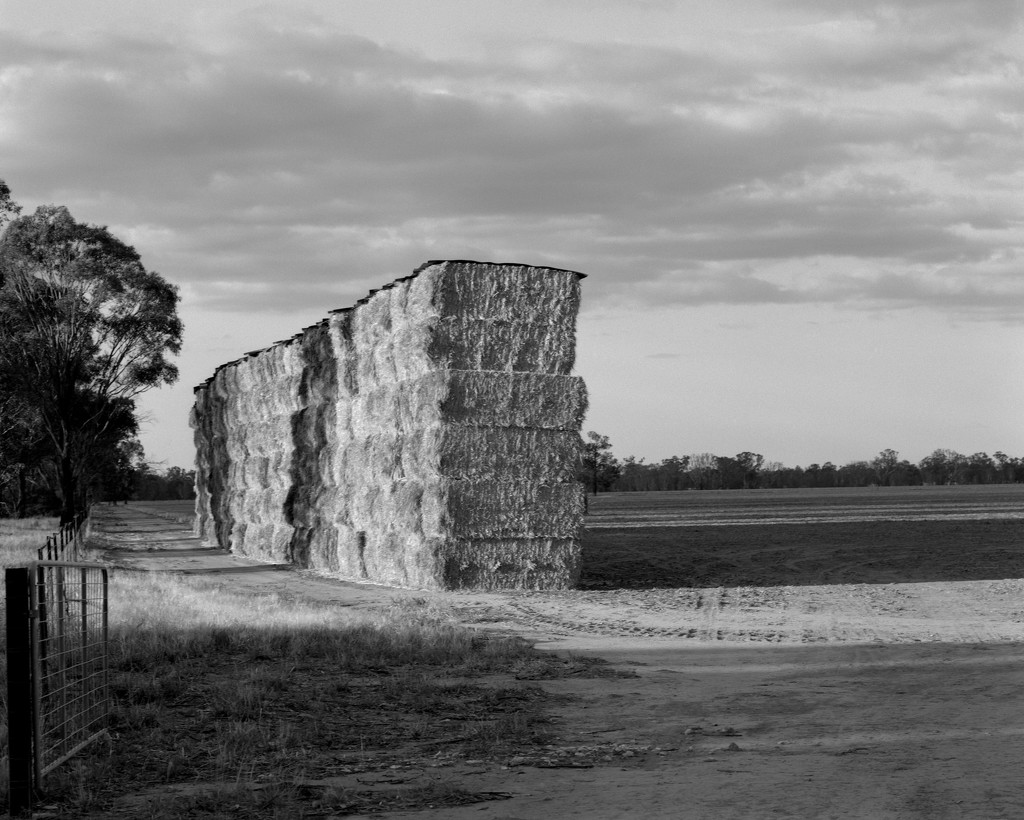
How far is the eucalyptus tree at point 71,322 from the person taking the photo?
36656 mm

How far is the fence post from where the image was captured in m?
7.14

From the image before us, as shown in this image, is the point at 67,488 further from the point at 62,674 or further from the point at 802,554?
the point at 62,674

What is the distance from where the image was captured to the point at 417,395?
74.8 ft

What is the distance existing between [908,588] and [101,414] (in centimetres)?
2783

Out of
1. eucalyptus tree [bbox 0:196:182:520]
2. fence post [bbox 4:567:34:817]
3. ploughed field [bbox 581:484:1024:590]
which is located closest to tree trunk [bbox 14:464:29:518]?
eucalyptus tree [bbox 0:196:182:520]

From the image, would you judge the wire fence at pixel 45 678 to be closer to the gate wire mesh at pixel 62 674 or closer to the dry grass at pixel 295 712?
Answer: the gate wire mesh at pixel 62 674

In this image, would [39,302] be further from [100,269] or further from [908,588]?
[908,588]

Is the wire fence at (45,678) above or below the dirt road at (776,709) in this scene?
above

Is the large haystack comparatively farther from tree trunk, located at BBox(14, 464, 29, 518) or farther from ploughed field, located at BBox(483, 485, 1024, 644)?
tree trunk, located at BBox(14, 464, 29, 518)

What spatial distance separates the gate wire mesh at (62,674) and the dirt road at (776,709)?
7.89 ft

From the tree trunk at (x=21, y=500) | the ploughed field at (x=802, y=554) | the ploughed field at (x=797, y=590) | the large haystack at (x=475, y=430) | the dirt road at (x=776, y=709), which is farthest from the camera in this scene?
the tree trunk at (x=21, y=500)

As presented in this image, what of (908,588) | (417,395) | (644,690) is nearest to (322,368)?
(417,395)

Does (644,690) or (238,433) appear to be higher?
(238,433)

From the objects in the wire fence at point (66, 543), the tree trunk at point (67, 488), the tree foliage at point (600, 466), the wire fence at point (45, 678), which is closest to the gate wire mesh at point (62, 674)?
the wire fence at point (45, 678)
